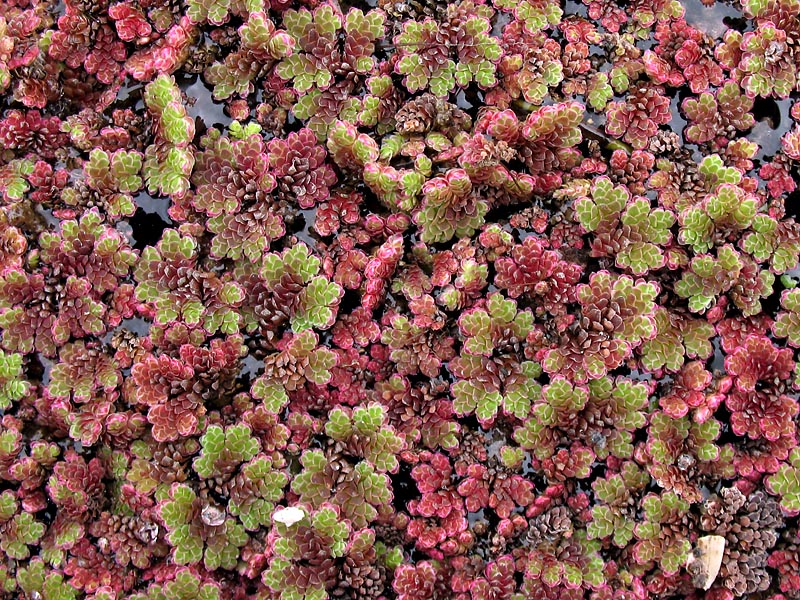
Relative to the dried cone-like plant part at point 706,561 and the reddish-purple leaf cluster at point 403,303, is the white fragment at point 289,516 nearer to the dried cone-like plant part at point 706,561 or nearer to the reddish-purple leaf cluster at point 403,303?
the reddish-purple leaf cluster at point 403,303

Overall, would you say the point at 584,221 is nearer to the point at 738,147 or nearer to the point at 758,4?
the point at 738,147

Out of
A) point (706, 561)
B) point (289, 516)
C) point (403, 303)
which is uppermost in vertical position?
point (403, 303)

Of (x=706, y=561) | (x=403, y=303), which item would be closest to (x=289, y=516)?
(x=403, y=303)

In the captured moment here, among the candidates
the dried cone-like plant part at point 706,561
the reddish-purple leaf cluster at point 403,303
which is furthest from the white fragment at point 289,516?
the dried cone-like plant part at point 706,561

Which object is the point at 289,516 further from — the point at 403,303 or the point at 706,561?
the point at 706,561

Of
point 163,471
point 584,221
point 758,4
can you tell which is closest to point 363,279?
point 584,221

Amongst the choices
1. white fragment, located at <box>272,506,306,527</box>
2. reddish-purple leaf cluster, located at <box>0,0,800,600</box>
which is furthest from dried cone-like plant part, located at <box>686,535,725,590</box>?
white fragment, located at <box>272,506,306,527</box>
